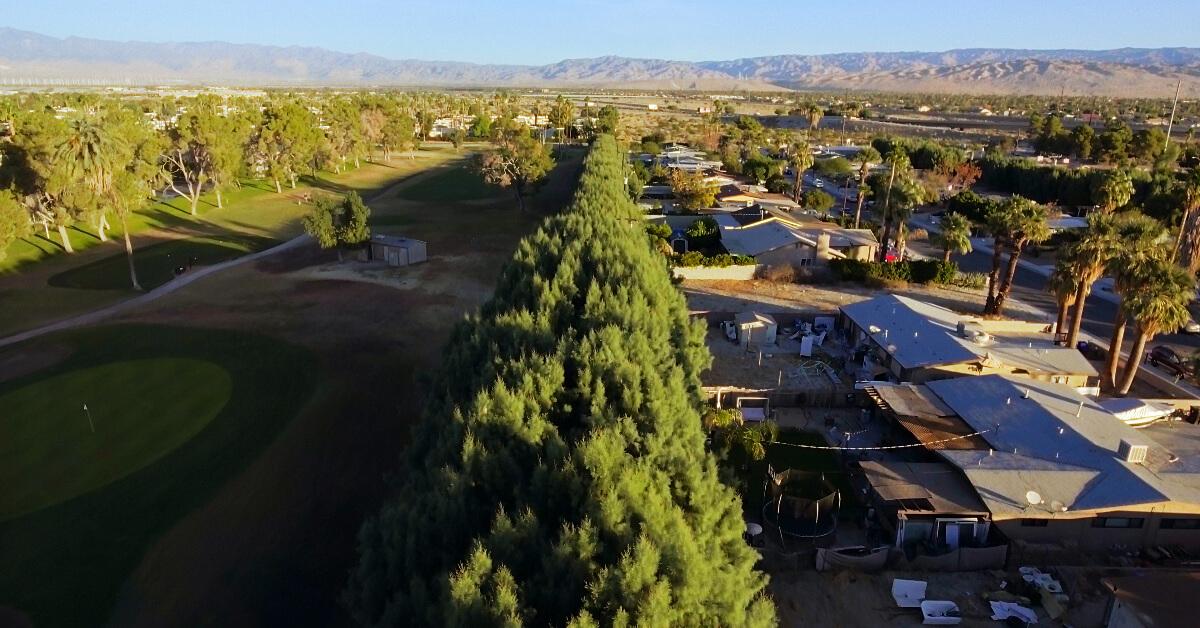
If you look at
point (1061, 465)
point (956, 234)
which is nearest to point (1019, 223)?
point (956, 234)

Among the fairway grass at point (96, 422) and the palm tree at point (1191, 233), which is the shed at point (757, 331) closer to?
the fairway grass at point (96, 422)

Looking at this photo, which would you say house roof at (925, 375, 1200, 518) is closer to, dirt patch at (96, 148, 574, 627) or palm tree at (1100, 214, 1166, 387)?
palm tree at (1100, 214, 1166, 387)

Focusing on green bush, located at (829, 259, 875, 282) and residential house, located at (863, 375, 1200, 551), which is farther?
green bush, located at (829, 259, 875, 282)

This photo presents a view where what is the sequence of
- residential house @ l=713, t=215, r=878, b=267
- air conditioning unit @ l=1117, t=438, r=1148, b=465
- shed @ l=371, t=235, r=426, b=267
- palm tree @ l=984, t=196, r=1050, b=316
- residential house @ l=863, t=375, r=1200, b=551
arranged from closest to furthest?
residential house @ l=863, t=375, r=1200, b=551
air conditioning unit @ l=1117, t=438, r=1148, b=465
palm tree @ l=984, t=196, r=1050, b=316
residential house @ l=713, t=215, r=878, b=267
shed @ l=371, t=235, r=426, b=267

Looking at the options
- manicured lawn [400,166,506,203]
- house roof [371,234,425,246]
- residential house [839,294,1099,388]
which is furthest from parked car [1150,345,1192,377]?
manicured lawn [400,166,506,203]

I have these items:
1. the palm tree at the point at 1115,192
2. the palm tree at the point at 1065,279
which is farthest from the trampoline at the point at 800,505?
the palm tree at the point at 1115,192

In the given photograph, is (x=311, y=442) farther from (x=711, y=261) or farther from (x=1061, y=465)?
(x=711, y=261)
